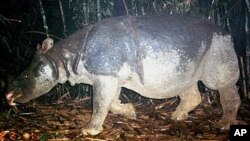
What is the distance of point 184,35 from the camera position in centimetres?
503

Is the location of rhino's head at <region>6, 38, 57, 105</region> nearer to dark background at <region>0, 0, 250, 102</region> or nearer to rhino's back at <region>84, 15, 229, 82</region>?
rhino's back at <region>84, 15, 229, 82</region>

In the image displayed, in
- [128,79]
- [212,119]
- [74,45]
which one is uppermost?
[74,45]

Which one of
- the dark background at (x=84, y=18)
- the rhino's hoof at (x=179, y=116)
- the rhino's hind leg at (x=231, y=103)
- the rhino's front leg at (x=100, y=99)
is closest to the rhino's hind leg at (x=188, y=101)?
the rhino's hoof at (x=179, y=116)

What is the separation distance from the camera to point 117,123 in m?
5.45

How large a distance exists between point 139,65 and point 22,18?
3.44 meters

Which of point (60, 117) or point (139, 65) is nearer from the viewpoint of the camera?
point (139, 65)

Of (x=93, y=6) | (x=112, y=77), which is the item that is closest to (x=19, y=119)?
(x=112, y=77)

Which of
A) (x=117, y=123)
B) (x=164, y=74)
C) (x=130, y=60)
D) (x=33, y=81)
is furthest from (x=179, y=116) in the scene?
(x=33, y=81)

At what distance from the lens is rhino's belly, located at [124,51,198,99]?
191 inches

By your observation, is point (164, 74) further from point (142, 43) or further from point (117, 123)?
point (117, 123)

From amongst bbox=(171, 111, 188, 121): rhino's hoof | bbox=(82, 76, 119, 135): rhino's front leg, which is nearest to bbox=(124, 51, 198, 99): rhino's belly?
bbox=(82, 76, 119, 135): rhino's front leg

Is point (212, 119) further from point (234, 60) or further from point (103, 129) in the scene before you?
point (103, 129)

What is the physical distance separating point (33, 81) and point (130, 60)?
1.26 metres

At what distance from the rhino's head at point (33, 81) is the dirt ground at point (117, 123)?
479 millimetres
